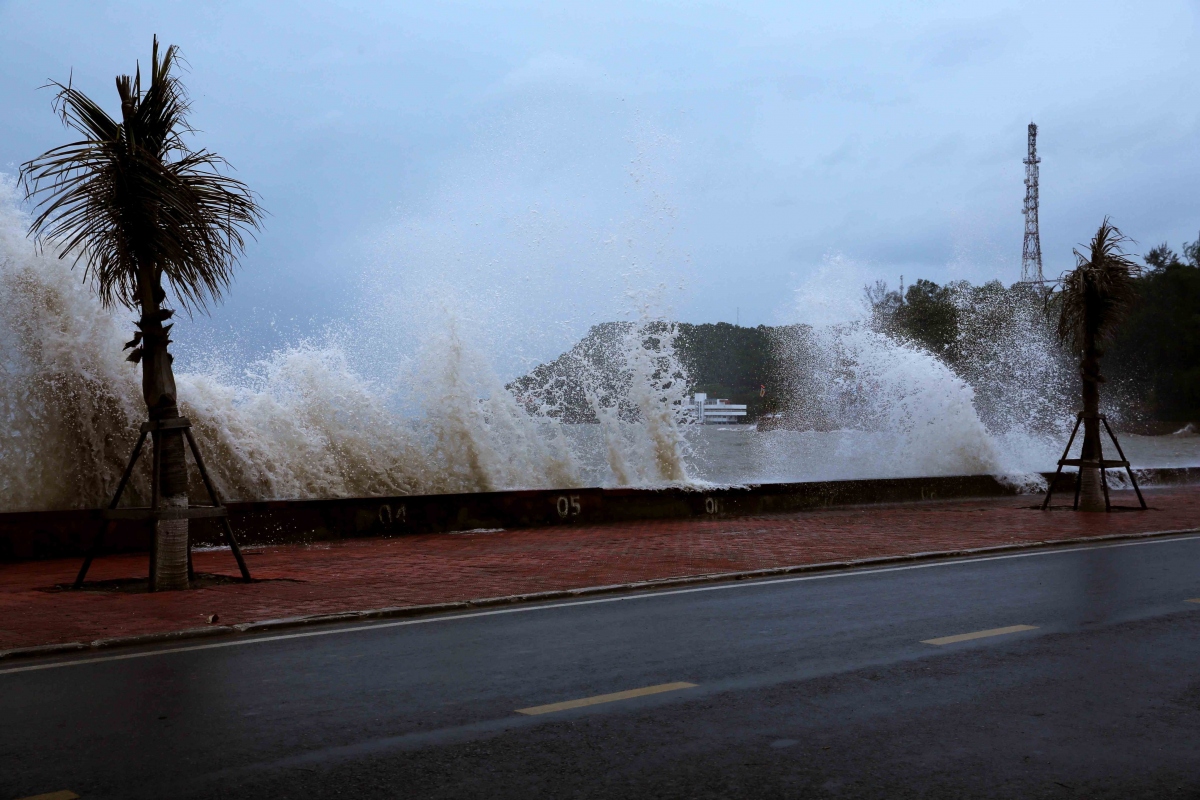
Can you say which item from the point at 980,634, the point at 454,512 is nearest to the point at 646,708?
the point at 980,634

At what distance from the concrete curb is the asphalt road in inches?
14.1

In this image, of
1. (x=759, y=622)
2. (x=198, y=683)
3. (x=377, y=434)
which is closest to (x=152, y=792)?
(x=198, y=683)

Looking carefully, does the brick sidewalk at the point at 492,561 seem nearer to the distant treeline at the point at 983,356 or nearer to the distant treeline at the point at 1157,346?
the distant treeline at the point at 983,356

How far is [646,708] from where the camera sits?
555cm

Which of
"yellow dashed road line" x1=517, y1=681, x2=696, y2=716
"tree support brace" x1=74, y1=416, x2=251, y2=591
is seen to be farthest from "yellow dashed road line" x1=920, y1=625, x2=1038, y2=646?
"tree support brace" x1=74, y1=416, x2=251, y2=591

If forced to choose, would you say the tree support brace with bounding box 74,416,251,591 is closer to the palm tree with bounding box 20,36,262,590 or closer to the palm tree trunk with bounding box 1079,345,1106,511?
the palm tree with bounding box 20,36,262,590

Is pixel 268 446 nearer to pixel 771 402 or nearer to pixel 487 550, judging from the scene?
pixel 487 550

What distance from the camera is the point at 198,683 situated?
6.33m

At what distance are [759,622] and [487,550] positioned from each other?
18.7ft

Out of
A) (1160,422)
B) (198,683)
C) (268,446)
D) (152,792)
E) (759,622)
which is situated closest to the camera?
(152,792)

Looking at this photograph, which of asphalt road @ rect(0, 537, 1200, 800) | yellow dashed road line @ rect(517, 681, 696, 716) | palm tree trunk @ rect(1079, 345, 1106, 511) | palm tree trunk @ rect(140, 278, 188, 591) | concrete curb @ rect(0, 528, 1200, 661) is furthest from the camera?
palm tree trunk @ rect(1079, 345, 1106, 511)

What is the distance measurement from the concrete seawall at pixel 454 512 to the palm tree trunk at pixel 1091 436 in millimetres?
2625

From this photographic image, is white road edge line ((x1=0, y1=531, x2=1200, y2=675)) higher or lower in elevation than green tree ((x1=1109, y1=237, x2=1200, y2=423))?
lower

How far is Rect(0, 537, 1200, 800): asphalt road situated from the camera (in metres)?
4.43
